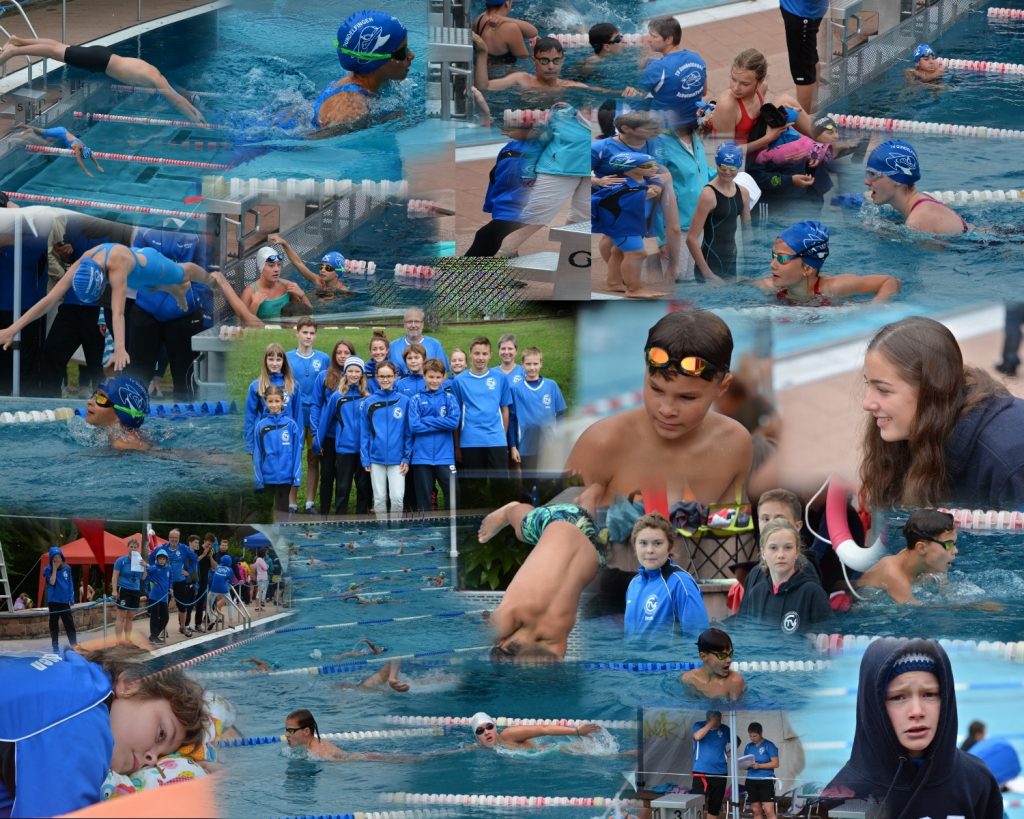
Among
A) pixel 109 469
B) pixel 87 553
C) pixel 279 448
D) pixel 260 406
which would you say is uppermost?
pixel 260 406

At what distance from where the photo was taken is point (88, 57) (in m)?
13.8

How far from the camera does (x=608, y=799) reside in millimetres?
12172

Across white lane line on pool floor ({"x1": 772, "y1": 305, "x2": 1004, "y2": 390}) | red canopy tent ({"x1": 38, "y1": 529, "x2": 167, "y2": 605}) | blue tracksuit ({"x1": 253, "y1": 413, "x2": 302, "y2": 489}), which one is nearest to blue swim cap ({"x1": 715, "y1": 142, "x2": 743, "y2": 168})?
white lane line on pool floor ({"x1": 772, "y1": 305, "x2": 1004, "y2": 390})

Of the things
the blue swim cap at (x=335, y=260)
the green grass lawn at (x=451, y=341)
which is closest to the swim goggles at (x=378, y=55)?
the blue swim cap at (x=335, y=260)

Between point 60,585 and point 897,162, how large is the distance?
241 inches

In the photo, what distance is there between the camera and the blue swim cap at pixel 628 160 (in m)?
12.1

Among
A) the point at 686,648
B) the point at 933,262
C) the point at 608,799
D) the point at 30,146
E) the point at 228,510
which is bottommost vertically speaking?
the point at 608,799

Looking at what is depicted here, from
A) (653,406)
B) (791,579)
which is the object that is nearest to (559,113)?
(653,406)

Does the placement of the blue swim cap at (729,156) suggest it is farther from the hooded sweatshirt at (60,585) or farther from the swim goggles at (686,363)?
the hooded sweatshirt at (60,585)

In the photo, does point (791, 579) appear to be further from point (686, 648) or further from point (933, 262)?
point (933, 262)

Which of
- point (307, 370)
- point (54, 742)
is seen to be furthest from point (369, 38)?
point (54, 742)

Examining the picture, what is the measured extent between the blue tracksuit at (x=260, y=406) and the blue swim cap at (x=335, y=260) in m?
0.82

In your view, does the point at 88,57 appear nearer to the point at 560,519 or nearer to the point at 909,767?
the point at 560,519

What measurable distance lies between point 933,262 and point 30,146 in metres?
6.12
